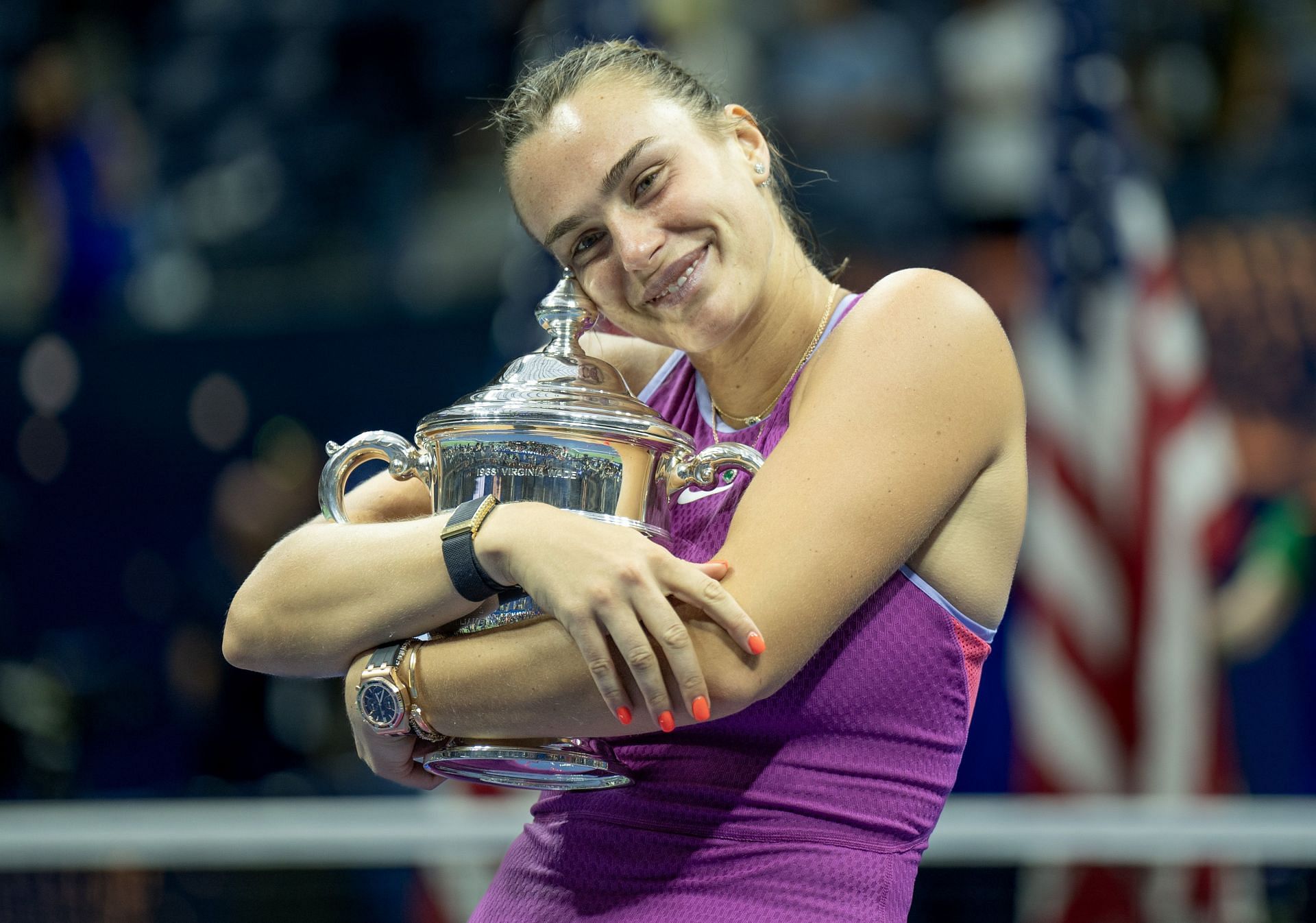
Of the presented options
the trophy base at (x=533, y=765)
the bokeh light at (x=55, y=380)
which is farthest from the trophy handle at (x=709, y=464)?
the bokeh light at (x=55, y=380)

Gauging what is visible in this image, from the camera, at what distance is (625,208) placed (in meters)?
1.21

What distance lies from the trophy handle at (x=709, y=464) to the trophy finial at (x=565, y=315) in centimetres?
16

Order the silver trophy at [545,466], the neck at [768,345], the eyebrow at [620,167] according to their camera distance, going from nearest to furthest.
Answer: the silver trophy at [545,466], the eyebrow at [620,167], the neck at [768,345]

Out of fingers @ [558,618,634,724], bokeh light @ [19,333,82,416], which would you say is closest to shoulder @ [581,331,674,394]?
fingers @ [558,618,634,724]

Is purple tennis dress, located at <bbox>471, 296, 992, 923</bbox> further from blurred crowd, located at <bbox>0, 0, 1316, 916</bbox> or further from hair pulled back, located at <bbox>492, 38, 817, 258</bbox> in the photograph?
blurred crowd, located at <bbox>0, 0, 1316, 916</bbox>

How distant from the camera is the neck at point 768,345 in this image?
132 cm

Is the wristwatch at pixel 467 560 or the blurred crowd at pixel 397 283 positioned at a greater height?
the blurred crowd at pixel 397 283

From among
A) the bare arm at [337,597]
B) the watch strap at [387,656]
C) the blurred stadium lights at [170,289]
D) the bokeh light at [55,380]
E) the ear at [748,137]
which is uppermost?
the blurred stadium lights at [170,289]

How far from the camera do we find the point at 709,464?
3.73ft

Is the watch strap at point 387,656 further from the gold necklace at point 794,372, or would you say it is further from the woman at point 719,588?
the gold necklace at point 794,372

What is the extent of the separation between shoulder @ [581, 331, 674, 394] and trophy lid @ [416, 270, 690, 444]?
0.80 ft

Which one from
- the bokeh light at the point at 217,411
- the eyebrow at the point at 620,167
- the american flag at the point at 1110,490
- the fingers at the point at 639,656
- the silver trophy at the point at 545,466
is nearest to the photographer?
the fingers at the point at 639,656

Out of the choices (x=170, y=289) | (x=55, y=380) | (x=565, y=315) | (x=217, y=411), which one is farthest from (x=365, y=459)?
(x=170, y=289)

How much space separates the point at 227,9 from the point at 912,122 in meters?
3.63
